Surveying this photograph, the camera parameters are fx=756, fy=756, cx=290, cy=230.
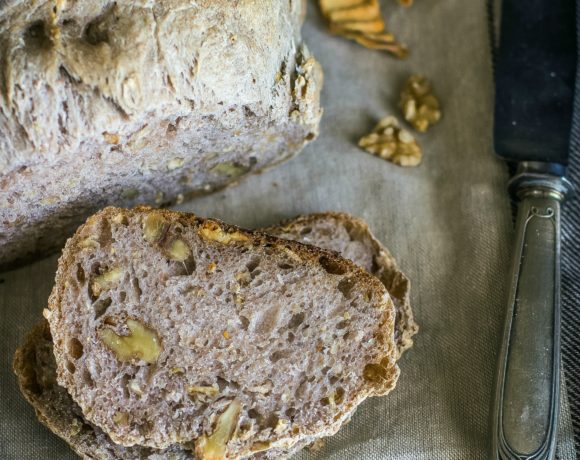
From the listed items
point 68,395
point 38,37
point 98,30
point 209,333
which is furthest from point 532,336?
point 38,37

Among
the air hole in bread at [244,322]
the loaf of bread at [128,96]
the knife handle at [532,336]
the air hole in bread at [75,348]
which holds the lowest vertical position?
the knife handle at [532,336]

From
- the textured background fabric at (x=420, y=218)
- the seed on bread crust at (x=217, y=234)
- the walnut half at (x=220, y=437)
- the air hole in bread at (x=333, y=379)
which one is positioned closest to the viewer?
the walnut half at (x=220, y=437)

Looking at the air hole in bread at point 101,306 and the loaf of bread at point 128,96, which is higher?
the loaf of bread at point 128,96

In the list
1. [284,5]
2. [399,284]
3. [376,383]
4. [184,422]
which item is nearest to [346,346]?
[376,383]

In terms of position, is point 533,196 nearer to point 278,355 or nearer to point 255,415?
point 278,355

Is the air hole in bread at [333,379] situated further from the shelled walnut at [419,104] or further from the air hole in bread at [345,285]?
the shelled walnut at [419,104]

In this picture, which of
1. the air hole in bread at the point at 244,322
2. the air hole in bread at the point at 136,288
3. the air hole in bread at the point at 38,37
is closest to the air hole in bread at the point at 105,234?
the air hole in bread at the point at 136,288

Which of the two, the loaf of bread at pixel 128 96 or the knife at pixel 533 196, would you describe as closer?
the loaf of bread at pixel 128 96
